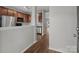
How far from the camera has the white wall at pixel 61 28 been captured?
2959 mm

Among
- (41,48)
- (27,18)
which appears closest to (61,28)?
(41,48)

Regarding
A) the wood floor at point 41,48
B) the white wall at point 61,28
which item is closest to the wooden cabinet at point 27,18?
the wood floor at point 41,48

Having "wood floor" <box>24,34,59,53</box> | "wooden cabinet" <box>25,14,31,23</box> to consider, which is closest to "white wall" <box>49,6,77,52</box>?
"wood floor" <box>24,34,59,53</box>

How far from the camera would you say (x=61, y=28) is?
3.21 metres

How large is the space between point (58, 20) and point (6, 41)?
1.82 m

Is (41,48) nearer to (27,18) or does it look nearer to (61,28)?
(61,28)

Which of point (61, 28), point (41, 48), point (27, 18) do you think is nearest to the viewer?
point (41, 48)

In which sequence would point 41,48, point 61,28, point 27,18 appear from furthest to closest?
point 27,18 < point 61,28 < point 41,48

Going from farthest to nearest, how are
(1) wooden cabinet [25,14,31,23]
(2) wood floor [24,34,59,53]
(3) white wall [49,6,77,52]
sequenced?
(1) wooden cabinet [25,14,31,23], (3) white wall [49,6,77,52], (2) wood floor [24,34,59,53]

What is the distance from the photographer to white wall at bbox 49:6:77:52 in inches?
116

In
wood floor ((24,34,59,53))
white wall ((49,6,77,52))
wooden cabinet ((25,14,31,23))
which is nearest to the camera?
wood floor ((24,34,59,53))

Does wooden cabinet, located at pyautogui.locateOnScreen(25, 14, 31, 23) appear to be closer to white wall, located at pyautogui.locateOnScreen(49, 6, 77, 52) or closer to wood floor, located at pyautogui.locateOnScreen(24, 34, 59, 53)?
wood floor, located at pyautogui.locateOnScreen(24, 34, 59, 53)

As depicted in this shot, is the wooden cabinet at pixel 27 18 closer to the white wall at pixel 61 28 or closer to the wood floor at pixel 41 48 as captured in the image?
the wood floor at pixel 41 48
